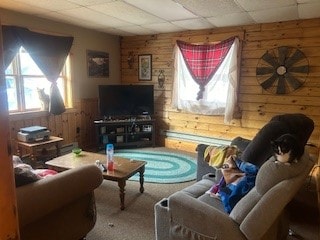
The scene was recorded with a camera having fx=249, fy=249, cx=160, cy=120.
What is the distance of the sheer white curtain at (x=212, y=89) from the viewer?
4176mm

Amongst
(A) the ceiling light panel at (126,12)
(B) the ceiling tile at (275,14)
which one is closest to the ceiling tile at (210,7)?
(B) the ceiling tile at (275,14)

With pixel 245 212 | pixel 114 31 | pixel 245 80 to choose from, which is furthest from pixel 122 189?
pixel 114 31

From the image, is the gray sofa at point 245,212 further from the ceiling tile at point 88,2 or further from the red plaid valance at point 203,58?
the red plaid valance at point 203,58

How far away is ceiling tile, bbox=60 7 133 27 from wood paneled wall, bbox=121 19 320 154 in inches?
42.2

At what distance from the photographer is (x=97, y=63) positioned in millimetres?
4906

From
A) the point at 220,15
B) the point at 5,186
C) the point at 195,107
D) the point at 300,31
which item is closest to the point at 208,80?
the point at 195,107

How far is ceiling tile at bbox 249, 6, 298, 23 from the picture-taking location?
10.4 ft

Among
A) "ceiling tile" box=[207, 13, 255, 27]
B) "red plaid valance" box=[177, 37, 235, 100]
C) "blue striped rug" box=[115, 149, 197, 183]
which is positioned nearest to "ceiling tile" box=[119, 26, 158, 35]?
"red plaid valance" box=[177, 37, 235, 100]

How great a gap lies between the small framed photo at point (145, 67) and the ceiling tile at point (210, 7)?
1847 mm

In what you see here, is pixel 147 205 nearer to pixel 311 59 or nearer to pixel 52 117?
pixel 52 117

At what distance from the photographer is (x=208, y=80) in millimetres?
4438

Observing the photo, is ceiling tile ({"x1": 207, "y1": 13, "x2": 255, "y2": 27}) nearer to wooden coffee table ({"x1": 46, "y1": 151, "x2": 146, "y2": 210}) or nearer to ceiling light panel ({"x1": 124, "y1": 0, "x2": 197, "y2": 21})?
ceiling light panel ({"x1": 124, "y1": 0, "x2": 197, "y2": 21})

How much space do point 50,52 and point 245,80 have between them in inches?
125

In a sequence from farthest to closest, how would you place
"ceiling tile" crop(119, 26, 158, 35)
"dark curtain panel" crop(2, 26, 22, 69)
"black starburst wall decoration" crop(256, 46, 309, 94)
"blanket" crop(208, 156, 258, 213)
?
1. "ceiling tile" crop(119, 26, 158, 35)
2. "black starburst wall decoration" crop(256, 46, 309, 94)
3. "dark curtain panel" crop(2, 26, 22, 69)
4. "blanket" crop(208, 156, 258, 213)
